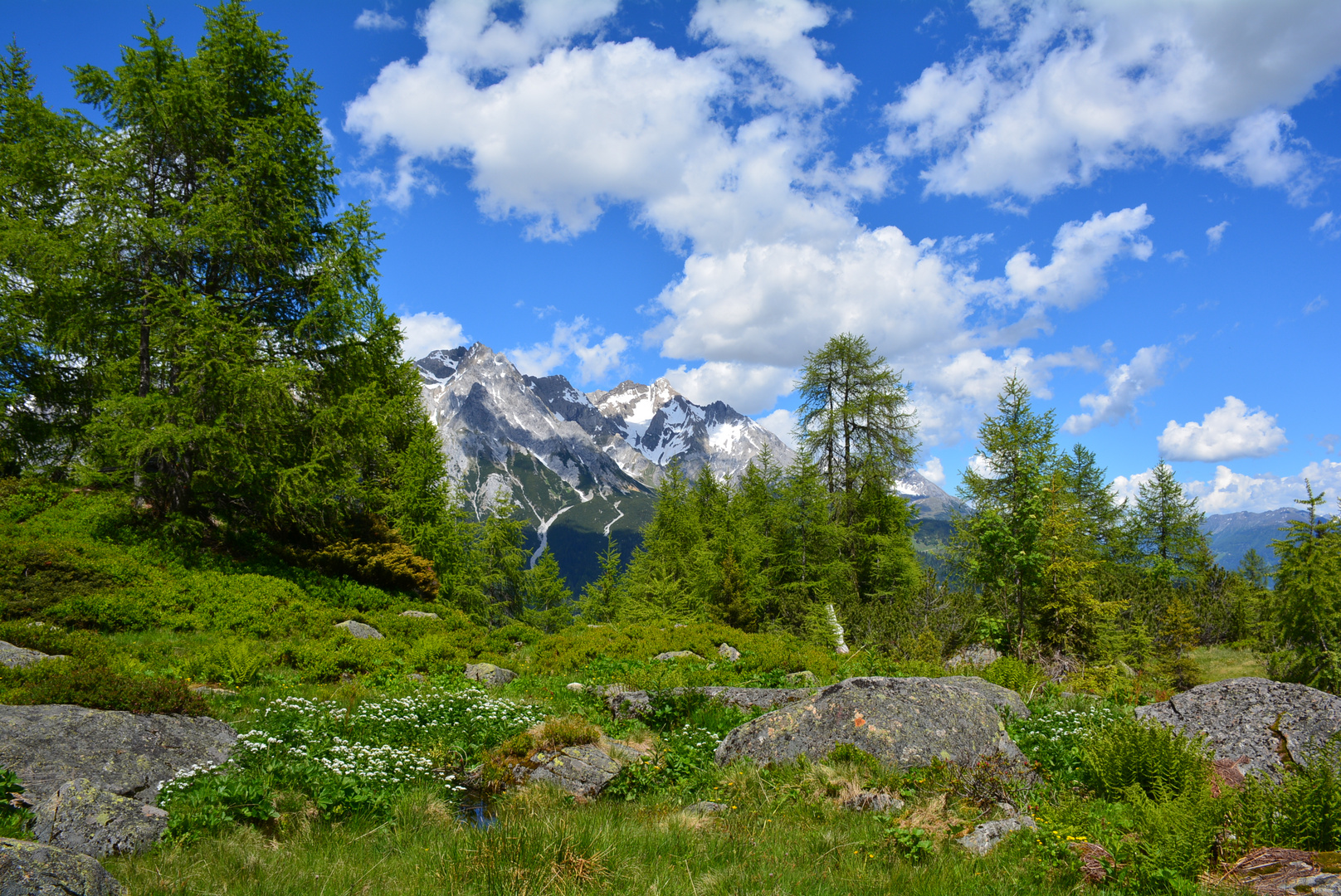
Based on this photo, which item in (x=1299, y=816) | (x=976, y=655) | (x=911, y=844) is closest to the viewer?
(x=1299, y=816)

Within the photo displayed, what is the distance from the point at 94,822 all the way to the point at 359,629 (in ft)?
37.1

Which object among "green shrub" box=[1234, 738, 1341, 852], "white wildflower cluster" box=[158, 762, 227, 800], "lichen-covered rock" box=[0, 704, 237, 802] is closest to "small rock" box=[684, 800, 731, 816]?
"green shrub" box=[1234, 738, 1341, 852]

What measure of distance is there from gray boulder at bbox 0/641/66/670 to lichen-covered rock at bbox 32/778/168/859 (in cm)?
425

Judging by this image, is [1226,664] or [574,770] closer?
[574,770]

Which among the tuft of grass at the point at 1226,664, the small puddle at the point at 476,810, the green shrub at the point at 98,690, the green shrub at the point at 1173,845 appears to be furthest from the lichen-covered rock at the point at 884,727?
the tuft of grass at the point at 1226,664

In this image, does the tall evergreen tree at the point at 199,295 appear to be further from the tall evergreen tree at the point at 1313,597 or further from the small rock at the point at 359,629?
the tall evergreen tree at the point at 1313,597

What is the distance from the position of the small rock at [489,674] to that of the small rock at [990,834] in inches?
390

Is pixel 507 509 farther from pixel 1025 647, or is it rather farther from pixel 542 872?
pixel 542 872

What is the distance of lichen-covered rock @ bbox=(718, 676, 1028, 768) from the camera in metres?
7.35

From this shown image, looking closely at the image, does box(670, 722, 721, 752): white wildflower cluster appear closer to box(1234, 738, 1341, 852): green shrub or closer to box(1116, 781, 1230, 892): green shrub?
box(1116, 781, 1230, 892): green shrub

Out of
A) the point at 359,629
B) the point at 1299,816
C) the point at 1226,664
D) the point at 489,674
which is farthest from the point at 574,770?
the point at 1226,664

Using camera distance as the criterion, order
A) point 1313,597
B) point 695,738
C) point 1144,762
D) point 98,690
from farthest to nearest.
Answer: point 1313,597
point 695,738
point 98,690
point 1144,762

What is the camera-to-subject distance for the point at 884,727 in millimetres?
7531

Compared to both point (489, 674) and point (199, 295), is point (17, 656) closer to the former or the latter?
point (489, 674)
